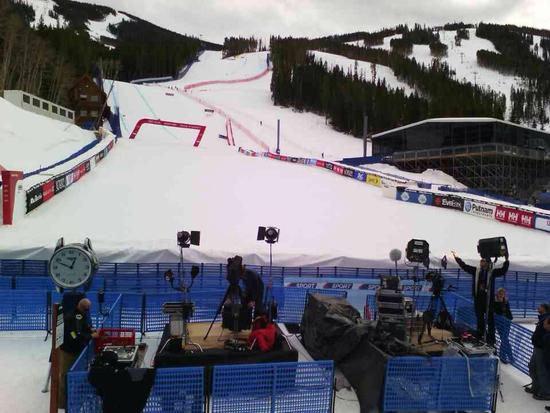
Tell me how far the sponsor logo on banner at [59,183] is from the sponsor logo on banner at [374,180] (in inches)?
770

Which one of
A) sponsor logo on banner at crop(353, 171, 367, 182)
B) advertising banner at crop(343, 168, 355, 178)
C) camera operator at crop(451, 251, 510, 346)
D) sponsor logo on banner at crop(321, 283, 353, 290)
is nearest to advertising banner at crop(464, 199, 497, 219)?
sponsor logo on banner at crop(353, 171, 367, 182)

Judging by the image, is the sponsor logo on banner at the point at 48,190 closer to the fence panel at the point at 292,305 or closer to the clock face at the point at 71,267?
the fence panel at the point at 292,305

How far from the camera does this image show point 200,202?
68.3 feet

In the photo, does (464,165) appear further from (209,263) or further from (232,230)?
(209,263)

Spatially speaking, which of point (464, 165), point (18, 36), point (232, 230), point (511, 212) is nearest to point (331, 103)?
point (464, 165)

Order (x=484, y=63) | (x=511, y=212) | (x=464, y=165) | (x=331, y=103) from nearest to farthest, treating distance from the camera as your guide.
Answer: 1. (x=511, y=212)
2. (x=464, y=165)
3. (x=331, y=103)
4. (x=484, y=63)

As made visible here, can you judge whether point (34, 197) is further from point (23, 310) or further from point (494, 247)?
point (494, 247)

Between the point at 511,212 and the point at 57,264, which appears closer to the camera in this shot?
the point at 57,264

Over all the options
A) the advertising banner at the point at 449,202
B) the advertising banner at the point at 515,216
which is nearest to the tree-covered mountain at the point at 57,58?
the advertising banner at the point at 449,202

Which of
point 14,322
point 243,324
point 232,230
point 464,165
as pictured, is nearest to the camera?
point 243,324

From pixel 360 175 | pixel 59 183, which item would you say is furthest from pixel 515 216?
pixel 59 183

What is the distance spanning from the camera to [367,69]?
11006 centimetres

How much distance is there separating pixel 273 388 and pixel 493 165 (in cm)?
4361

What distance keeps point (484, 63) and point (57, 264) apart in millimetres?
137531
